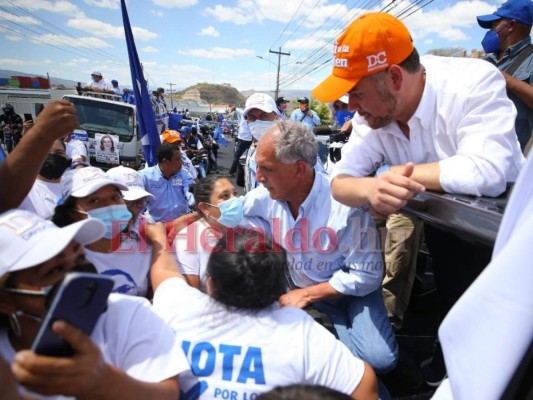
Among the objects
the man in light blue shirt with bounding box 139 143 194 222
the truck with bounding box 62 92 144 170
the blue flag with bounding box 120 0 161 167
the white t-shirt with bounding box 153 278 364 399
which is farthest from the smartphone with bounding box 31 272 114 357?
the truck with bounding box 62 92 144 170

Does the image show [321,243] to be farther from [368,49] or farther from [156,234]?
[368,49]

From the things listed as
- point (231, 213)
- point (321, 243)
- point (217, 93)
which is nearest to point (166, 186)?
point (231, 213)

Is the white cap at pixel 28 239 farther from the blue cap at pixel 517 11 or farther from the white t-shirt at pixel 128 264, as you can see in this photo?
the blue cap at pixel 517 11

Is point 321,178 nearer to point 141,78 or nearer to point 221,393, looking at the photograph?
point 221,393

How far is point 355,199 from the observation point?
4.63 ft

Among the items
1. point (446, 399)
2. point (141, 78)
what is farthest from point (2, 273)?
point (141, 78)

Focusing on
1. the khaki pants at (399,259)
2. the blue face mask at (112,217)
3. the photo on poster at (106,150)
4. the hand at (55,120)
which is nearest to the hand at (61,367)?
the hand at (55,120)

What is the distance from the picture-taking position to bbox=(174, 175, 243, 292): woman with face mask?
2.05m

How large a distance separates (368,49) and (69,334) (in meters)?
1.37

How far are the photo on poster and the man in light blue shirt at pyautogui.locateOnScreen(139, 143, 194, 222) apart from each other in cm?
370

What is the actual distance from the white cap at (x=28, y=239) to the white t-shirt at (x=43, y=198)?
991 mm

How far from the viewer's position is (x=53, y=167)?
2955mm

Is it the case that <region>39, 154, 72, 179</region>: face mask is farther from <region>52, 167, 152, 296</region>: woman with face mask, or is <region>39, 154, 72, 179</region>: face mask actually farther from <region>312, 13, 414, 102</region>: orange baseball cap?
<region>312, 13, 414, 102</region>: orange baseball cap

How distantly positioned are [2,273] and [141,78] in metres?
4.45
